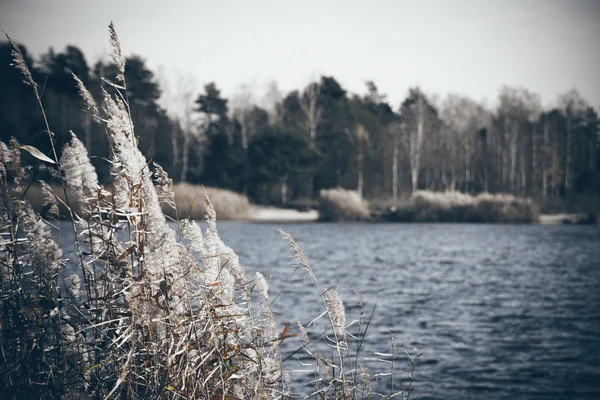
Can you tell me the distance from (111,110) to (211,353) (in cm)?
127

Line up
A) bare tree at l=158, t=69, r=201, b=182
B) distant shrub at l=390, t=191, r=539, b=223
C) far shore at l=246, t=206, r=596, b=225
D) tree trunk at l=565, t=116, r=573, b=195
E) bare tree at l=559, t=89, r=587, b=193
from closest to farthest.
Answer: distant shrub at l=390, t=191, r=539, b=223 → far shore at l=246, t=206, r=596, b=225 → tree trunk at l=565, t=116, r=573, b=195 → bare tree at l=559, t=89, r=587, b=193 → bare tree at l=158, t=69, r=201, b=182

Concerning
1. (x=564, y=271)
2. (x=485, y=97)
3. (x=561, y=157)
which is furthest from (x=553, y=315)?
(x=485, y=97)

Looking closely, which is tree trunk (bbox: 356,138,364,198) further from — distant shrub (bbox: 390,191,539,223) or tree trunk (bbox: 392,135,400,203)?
distant shrub (bbox: 390,191,539,223)

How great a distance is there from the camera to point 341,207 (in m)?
41.4

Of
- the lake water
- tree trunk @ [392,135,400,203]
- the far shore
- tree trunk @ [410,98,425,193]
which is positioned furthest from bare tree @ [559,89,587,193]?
the lake water

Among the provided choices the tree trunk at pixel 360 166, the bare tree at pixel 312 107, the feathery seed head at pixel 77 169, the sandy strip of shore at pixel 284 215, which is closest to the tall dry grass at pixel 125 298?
the feathery seed head at pixel 77 169

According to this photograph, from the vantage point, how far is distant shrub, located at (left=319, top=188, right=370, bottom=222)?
41.2 metres

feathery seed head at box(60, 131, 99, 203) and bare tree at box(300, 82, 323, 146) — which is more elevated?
bare tree at box(300, 82, 323, 146)

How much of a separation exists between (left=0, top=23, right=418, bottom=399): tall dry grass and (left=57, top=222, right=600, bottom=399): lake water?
0.85m

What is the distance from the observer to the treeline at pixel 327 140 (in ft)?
151

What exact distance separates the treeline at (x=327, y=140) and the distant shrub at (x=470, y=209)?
856cm

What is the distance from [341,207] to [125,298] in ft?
127

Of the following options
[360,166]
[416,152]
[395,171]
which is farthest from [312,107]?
[416,152]

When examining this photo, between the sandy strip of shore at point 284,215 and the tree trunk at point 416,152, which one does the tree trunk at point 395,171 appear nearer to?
the tree trunk at point 416,152
